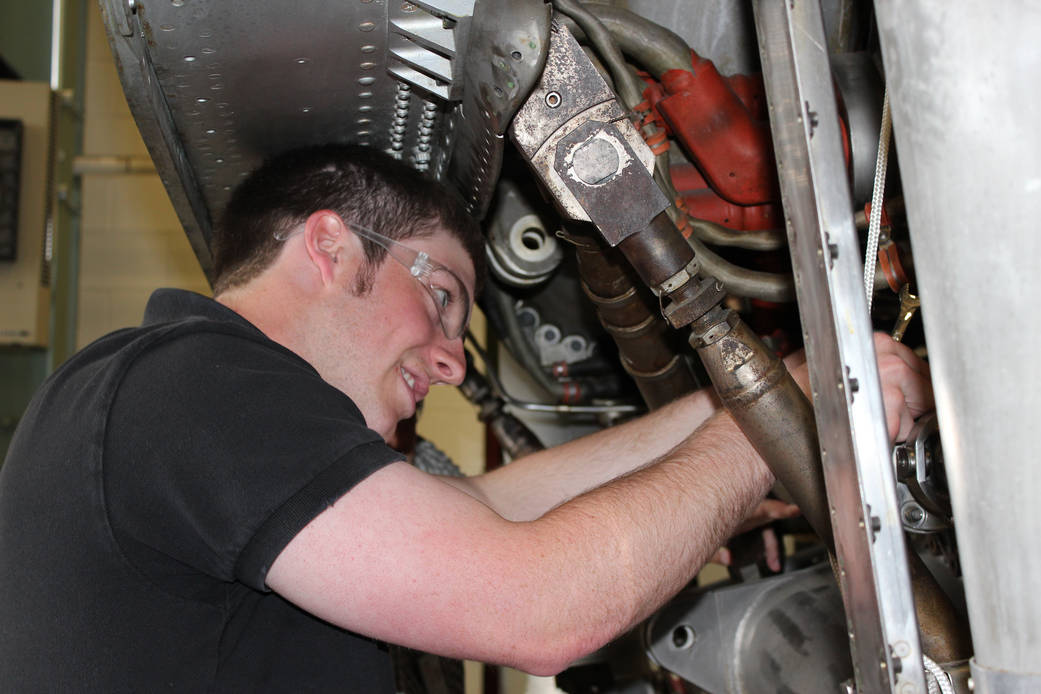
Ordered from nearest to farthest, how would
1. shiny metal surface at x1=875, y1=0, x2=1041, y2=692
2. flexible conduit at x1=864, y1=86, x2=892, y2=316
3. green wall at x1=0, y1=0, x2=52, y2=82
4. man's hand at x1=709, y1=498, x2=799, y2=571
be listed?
shiny metal surface at x1=875, y1=0, x2=1041, y2=692, flexible conduit at x1=864, y1=86, x2=892, y2=316, man's hand at x1=709, y1=498, x2=799, y2=571, green wall at x1=0, y1=0, x2=52, y2=82

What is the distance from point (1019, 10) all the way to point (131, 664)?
83 cm

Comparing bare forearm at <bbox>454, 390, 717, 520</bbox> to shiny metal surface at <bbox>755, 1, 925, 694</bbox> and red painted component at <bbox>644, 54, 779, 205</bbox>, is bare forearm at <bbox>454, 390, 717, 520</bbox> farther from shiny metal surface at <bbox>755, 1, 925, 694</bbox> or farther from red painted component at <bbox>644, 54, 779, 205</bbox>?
shiny metal surface at <bbox>755, 1, 925, 694</bbox>

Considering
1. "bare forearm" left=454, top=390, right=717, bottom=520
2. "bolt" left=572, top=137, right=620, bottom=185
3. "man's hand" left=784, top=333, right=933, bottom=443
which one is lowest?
"bare forearm" left=454, top=390, right=717, bottom=520

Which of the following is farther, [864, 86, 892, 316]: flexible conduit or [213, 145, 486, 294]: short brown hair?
[213, 145, 486, 294]: short brown hair

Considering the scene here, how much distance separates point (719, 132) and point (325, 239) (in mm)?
469

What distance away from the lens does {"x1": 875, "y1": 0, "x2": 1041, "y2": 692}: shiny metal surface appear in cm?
54

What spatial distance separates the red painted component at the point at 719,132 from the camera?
101 cm

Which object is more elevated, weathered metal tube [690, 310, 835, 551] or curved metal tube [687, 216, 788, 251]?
curved metal tube [687, 216, 788, 251]

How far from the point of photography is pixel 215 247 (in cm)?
123

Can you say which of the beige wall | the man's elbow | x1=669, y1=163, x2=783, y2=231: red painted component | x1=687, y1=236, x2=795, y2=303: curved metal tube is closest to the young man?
the man's elbow

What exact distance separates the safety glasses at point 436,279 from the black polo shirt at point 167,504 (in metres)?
0.28

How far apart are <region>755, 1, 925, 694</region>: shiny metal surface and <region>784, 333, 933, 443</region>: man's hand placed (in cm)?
15

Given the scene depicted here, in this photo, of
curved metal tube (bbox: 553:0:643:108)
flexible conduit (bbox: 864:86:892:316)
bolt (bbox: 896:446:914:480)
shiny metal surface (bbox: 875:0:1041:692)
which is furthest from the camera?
curved metal tube (bbox: 553:0:643:108)

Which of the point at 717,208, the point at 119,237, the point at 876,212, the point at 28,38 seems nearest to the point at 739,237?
the point at 717,208
